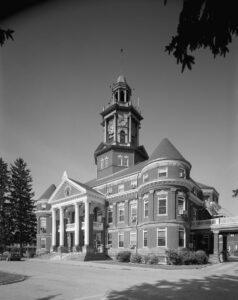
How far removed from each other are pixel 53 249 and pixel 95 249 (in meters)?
8.70

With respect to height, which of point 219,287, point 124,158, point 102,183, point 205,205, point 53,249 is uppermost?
point 124,158

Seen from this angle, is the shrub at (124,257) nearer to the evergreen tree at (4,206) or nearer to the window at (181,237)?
the window at (181,237)

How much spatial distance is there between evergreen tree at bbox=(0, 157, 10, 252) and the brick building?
19.3ft

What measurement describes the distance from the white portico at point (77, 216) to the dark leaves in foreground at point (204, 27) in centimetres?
3880

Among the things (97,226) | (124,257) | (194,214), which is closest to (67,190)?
(97,226)

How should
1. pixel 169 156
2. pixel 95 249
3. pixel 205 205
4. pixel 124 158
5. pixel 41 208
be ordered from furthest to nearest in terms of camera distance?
pixel 41 208 → pixel 124 158 → pixel 205 205 → pixel 95 249 → pixel 169 156

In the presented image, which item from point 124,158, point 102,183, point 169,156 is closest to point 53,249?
point 102,183

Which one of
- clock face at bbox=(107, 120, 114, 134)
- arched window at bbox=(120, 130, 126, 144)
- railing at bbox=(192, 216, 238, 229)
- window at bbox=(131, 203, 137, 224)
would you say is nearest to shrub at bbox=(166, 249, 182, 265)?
railing at bbox=(192, 216, 238, 229)

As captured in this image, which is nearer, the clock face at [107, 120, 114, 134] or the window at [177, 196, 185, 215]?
the window at [177, 196, 185, 215]

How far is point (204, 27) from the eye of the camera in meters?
7.42

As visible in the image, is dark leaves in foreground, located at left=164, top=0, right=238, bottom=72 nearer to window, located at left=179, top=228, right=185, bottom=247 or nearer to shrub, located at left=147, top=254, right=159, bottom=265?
shrub, located at left=147, top=254, right=159, bottom=265

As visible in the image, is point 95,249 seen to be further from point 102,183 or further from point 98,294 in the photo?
point 98,294

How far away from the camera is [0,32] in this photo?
8.30m

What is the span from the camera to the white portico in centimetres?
4566
